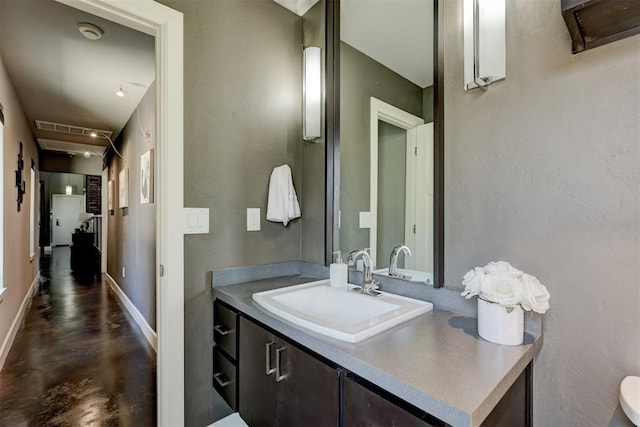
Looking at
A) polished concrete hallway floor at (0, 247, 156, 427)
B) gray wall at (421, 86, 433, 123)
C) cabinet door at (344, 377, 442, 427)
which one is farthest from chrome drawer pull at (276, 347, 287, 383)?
polished concrete hallway floor at (0, 247, 156, 427)

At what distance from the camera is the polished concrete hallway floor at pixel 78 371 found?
1.87m

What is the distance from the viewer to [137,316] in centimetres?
337

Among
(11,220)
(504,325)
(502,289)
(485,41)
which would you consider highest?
(485,41)

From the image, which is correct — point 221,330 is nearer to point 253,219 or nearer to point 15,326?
point 253,219

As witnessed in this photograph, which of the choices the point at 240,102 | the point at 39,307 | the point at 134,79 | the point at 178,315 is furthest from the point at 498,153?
the point at 39,307

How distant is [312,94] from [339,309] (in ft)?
3.92

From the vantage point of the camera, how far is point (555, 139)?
0.98 m

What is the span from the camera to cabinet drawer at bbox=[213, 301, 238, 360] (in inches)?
54.1

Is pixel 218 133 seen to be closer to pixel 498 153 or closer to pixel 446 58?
pixel 446 58

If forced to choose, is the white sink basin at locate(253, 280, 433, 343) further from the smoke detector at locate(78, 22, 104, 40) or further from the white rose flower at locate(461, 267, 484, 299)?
the smoke detector at locate(78, 22, 104, 40)

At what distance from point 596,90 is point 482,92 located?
1.09 feet

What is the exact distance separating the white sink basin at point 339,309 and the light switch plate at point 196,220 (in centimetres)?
45

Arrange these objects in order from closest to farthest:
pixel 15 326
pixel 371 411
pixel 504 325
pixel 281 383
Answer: pixel 371 411 < pixel 504 325 < pixel 281 383 < pixel 15 326

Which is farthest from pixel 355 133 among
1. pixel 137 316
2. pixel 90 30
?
pixel 137 316
